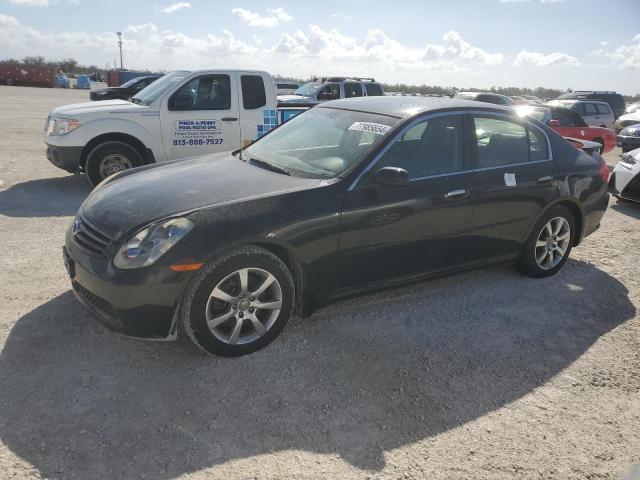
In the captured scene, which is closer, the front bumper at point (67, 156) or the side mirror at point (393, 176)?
the side mirror at point (393, 176)

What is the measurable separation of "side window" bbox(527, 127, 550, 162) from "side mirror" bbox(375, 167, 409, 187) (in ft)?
5.47

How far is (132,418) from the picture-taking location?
2.79 m

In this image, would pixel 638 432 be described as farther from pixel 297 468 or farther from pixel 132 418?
pixel 132 418

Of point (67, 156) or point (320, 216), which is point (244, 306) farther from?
point (67, 156)

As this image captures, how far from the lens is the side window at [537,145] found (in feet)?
15.2

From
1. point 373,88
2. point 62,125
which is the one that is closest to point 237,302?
point 62,125

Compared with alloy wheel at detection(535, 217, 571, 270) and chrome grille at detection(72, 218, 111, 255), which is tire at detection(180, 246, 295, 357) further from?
alloy wheel at detection(535, 217, 571, 270)

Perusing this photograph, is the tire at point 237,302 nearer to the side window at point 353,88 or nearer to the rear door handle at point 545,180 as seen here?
the rear door handle at point 545,180

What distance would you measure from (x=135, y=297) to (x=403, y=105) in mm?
2603

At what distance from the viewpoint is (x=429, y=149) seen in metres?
4.06

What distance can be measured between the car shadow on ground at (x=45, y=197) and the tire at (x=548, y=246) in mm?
5317

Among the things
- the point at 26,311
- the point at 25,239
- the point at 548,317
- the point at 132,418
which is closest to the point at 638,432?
the point at 548,317

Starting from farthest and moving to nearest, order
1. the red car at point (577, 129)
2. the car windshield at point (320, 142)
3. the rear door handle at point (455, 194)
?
the red car at point (577, 129) < the rear door handle at point (455, 194) < the car windshield at point (320, 142)

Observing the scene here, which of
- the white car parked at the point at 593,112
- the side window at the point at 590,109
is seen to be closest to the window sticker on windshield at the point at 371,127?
the white car parked at the point at 593,112
